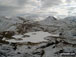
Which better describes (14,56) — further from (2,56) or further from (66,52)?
(66,52)

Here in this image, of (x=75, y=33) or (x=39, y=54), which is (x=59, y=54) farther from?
(x=75, y=33)

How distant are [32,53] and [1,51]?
23.4ft

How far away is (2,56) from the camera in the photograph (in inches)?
1060

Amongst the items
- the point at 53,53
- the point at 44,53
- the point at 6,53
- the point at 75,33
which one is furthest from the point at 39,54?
the point at 75,33

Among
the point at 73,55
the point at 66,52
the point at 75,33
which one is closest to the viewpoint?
the point at 73,55

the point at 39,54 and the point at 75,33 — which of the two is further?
the point at 75,33

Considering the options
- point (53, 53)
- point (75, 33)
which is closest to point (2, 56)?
point (53, 53)

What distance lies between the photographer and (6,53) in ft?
93.9

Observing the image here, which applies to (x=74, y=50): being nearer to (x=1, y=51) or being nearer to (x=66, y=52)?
(x=66, y=52)

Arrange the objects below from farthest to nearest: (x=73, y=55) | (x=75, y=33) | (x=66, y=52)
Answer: (x=75, y=33) → (x=66, y=52) → (x=73, y=55)

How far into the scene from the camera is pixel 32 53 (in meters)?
29.8

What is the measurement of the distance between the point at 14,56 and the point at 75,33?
111 feet

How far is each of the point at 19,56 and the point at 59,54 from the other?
8729mm

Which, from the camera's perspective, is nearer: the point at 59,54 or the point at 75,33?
the point at 59,54
